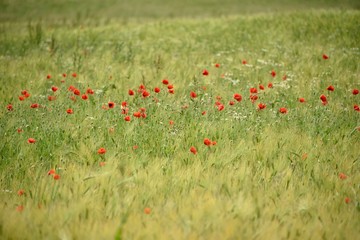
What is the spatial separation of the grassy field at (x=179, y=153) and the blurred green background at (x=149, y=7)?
11864mm

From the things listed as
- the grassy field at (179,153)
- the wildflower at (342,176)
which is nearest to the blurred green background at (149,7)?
the grassy field at (179,153)

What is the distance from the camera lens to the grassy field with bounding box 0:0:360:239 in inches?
87.4

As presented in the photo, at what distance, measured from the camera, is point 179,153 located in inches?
127

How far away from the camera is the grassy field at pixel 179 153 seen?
7.28ft

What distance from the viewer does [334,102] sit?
16.2 ft

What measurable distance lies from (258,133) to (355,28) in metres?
8.25

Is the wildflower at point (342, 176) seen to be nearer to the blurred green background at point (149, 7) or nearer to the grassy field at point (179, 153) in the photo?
the grassy field at point (179, 153)

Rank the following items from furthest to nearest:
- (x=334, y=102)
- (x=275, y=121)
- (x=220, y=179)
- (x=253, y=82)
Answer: (x=253, y=82) → (x=334, y=102) → (x=275, y=121) → (x=220, y=179)

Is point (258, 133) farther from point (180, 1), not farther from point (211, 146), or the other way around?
point (180, 1)

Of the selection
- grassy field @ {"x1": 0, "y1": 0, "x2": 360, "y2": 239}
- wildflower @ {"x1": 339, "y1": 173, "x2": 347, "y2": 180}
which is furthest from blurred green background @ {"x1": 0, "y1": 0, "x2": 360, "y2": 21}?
wildflower @ {"x1": 339, "y1": 173, "x2": 347, "y2": 180}

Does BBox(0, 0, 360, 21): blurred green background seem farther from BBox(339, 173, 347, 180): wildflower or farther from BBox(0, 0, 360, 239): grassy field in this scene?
BBox(339, 173, 347, 180): wildflower

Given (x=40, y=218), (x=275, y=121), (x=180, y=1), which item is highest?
(x=180, y=1)

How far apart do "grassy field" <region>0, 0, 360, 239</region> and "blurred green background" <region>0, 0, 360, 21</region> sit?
38.9 feet

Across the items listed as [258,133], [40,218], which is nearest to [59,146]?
[40,218]
